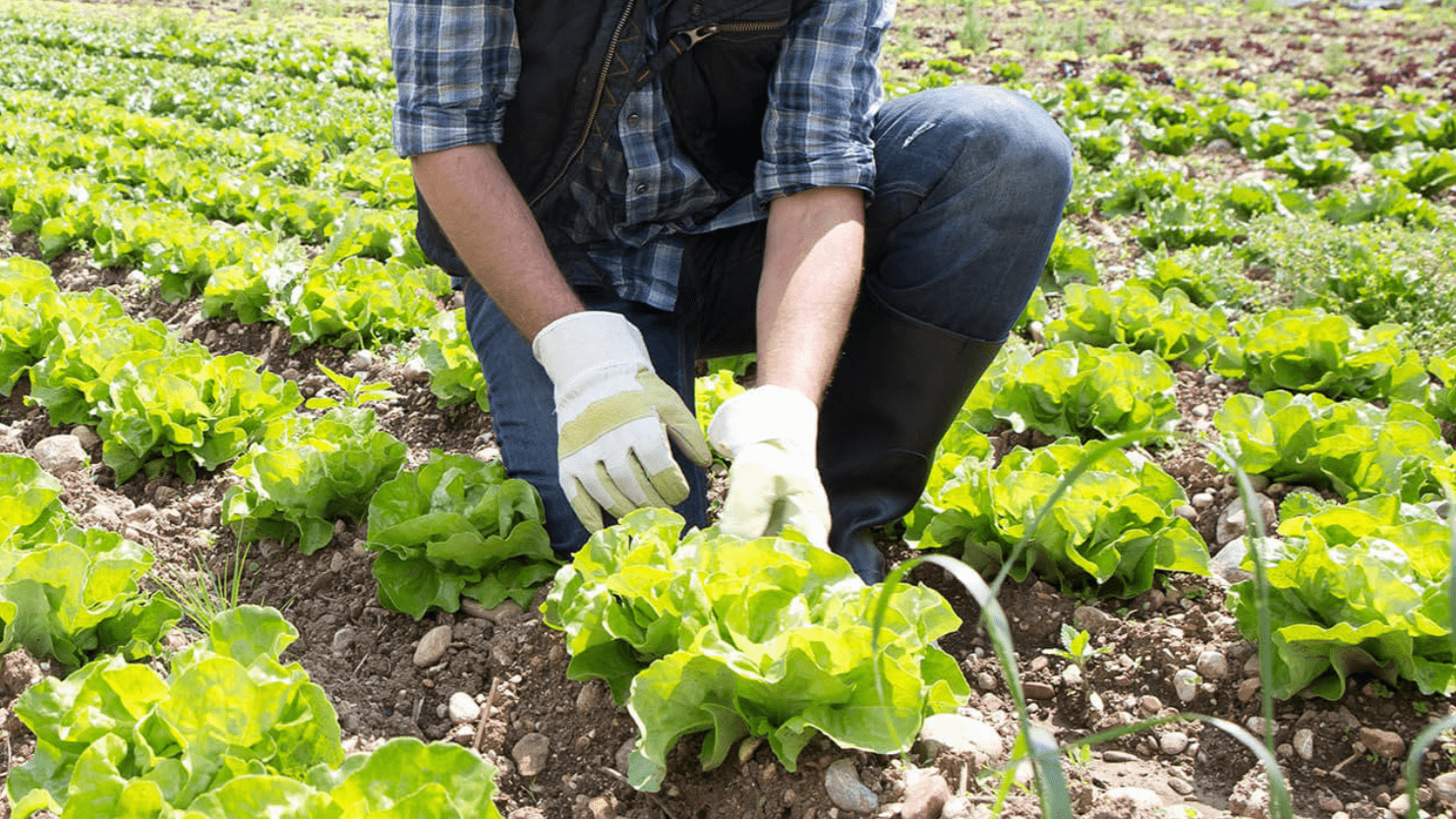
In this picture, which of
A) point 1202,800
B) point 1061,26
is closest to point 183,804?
point 1202,800

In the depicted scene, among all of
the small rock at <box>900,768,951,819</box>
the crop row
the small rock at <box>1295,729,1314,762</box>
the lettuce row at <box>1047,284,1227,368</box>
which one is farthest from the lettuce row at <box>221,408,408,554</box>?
the crop row

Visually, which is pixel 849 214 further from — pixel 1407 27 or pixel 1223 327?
pixel 1407 27

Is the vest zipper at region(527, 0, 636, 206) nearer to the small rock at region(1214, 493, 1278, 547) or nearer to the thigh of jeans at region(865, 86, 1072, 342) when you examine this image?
the thigh of jeans at region(865, 86, 1072, 342)

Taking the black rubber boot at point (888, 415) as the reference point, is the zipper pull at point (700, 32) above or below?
above

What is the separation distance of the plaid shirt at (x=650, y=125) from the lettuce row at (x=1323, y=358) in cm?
151

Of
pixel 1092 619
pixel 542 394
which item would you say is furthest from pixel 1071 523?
pixel 542 394

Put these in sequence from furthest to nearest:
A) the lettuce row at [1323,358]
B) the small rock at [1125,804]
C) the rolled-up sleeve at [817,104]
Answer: the lettuce row at [1323,358]
the rolled-up sleeve at [817,104]
the small rock at [1125,804]

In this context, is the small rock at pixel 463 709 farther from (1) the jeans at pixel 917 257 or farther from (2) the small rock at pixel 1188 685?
(2) the small rock at pixel 1188 685

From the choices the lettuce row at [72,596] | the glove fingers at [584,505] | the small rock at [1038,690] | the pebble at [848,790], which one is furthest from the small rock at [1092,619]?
the lettuce row at [72,596]

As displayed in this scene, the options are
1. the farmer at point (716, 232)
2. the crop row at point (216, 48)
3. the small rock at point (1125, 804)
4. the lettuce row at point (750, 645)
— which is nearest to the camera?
the lettuce row at point (750, 645)

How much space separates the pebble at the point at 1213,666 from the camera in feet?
6.93

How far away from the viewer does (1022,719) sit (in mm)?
946

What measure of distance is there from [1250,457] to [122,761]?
2455 mm

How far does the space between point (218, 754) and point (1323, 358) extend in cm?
305
